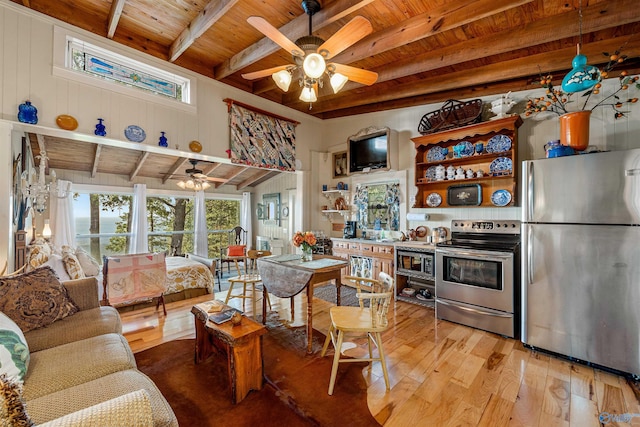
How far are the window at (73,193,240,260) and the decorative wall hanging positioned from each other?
2695mm

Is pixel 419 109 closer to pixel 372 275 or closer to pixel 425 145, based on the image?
pixel 425 145

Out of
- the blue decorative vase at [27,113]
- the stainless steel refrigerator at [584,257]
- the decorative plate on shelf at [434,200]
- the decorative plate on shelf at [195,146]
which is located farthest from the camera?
the decorative plate on shelf at [434,200]

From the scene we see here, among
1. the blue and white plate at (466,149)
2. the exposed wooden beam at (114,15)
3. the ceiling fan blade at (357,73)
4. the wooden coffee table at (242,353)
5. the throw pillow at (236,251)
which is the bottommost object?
the wooden coffee table at (242,353)

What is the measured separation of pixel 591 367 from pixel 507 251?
3.64ft

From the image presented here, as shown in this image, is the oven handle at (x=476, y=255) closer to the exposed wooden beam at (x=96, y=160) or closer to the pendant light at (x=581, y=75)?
the pendant light at (x=581, y=75)

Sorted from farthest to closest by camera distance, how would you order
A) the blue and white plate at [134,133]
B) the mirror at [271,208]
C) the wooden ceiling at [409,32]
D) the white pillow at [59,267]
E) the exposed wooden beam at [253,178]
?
1. the mirror at [271,208]
2. the exposed wooden beam at [253,178]
3. the blue and white plate at [134,133]
4. the white pillow at [59,267]
5. the wooden ceiling at [409,32]

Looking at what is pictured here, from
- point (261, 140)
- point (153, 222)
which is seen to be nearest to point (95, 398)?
point (261, 140)

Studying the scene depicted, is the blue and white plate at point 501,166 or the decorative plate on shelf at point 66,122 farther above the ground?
the decorative plate on shelf at point 66,122

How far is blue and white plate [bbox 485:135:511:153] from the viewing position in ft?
11.0

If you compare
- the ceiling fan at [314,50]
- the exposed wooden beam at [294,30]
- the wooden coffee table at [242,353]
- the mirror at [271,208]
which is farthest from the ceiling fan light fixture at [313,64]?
the mirror at [271,208]

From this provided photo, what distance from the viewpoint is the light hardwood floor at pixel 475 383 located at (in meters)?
1.75

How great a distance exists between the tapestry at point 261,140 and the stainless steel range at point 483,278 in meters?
2.85

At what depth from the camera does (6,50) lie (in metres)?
2.47

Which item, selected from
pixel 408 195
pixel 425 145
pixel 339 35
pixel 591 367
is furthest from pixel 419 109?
pixel 591 367
